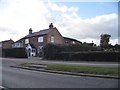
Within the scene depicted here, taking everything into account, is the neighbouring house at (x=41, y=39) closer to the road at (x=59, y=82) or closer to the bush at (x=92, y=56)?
the bush at (x=92, y=56)

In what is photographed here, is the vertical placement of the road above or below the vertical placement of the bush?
below

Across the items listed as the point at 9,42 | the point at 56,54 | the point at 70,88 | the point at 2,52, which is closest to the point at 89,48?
the point at 56,54

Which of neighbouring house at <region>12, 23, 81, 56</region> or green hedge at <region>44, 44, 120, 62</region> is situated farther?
neighbouring house at <region>12, 23, 81, 56</region>

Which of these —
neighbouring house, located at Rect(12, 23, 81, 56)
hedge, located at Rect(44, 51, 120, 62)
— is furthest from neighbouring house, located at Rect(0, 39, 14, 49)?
hedge, located at Rect(44, 51, 120, 62)

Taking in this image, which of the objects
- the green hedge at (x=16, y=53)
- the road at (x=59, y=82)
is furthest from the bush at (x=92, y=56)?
the road at (x=59, y=82)

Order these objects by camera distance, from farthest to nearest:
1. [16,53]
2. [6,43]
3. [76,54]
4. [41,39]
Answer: [6,43] → [41,39] → [16,53] → [76,54]

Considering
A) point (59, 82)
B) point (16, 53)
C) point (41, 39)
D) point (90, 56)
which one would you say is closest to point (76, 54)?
point (90, 56)

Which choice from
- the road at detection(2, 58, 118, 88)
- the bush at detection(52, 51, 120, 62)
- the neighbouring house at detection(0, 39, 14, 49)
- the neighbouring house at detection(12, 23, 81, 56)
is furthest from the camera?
the neighbouring house at detection(0, 39, 14, 49)

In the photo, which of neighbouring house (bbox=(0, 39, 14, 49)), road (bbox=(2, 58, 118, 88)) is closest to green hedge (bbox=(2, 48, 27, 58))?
road (bbox=(2, 58, 118, 88))

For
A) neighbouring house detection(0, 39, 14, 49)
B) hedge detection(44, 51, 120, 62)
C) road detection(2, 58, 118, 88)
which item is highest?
neighbouring house detection(0, 39, 14, 49)

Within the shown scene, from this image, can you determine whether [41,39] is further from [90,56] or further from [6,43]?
[6,43]

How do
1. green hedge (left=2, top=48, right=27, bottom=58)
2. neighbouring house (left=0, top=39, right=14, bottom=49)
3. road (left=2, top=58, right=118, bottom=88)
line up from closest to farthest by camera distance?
1. road (left=2, top=58, right=118, bottom=88)
2. green hedge (left=2, top=48, right=27, bottom=58)
3. neighbouring house (left=0, top=39, right=14, bottom=49)

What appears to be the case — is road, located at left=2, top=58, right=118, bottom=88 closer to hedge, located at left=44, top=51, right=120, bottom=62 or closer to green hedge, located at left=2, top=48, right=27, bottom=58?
hedge, located at left=44, top=51, right=120, bottom=62

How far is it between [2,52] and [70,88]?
45849 millimetres
